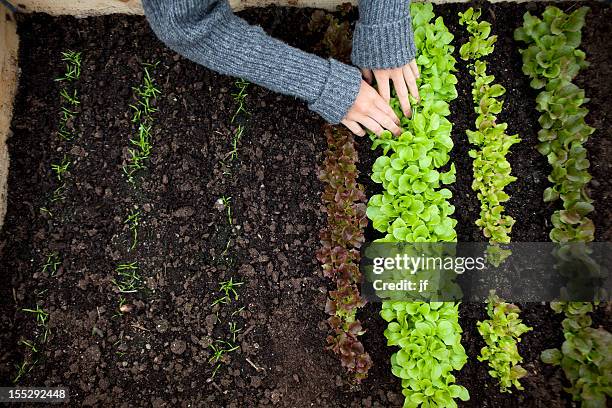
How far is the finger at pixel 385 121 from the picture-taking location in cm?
204

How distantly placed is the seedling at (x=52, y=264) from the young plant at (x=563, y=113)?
6.70 ft

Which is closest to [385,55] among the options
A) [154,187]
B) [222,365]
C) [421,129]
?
[421,129]

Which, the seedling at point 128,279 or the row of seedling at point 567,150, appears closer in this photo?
the row of seedling at point 567,150

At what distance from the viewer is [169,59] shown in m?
2.31

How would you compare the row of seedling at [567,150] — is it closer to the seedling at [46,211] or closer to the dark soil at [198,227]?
the dark soil at [198,227]

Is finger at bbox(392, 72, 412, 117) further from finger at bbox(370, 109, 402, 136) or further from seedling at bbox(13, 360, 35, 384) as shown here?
seedling at bbox(13, 360, 35, 384)

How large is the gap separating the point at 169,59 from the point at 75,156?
0.60 m

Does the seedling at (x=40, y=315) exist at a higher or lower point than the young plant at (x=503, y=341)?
higher

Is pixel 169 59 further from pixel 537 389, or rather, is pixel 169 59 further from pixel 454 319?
pixel 537 389

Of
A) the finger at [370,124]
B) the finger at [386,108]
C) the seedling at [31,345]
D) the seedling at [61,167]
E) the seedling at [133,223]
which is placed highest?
the finger at [386,108]

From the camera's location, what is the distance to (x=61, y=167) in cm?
224

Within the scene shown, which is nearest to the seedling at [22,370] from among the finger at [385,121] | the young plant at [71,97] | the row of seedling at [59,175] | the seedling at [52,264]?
the row of seedling at [59,175]

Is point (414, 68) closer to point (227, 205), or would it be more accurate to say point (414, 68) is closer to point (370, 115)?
point (370, 115)

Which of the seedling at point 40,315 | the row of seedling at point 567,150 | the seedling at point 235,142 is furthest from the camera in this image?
the seedling at point 235,142
